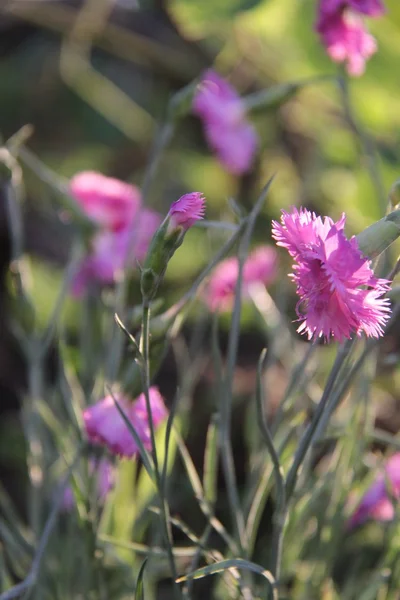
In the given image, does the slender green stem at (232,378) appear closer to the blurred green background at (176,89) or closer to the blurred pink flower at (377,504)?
the blurred pink flower at (377,504)

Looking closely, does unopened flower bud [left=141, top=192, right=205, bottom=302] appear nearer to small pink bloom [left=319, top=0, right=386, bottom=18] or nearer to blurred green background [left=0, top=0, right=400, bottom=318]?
small pink bloom [left=319, top=0, right=386, bottom=18]

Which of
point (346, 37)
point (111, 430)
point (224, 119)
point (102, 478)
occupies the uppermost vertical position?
point (346, 37)

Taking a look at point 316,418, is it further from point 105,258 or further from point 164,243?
point 105,258

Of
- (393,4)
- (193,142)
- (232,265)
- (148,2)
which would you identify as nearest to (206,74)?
(232,265)

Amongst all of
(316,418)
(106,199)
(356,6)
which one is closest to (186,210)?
(316,418)

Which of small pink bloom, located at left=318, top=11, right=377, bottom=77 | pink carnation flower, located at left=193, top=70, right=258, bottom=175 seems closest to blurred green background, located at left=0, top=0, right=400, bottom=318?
pink carnation flower, located at left=193, top=70, right=258, bottom=175

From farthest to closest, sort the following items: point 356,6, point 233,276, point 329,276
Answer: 1. point 233,276
2. point 356,6
3. point 329,276

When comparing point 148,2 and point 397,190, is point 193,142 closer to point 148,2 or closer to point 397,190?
point 148,2
